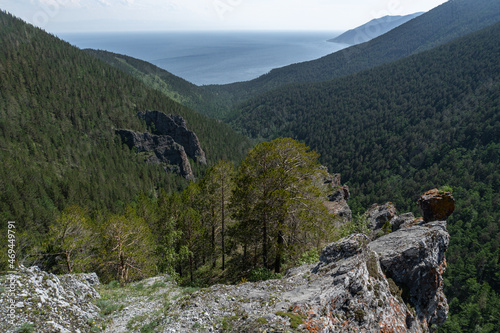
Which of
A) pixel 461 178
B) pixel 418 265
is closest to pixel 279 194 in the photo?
pixel 418 265

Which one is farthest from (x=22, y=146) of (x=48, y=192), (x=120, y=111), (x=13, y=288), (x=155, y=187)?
(x=13, y=288)

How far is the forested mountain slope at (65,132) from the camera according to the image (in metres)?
77.4

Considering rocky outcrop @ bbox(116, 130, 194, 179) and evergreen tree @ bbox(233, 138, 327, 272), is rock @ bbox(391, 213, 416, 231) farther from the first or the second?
rocky outcrop @ bbox(116, 130, 194, 179)

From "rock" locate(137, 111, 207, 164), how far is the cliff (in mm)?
143114

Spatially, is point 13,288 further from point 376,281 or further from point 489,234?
point 489,234

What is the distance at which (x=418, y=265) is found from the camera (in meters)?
16.2

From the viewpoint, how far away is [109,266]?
82.1 feet

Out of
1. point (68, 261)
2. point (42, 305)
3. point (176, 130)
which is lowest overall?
point (68, 261)

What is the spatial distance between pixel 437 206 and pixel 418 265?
8893 millimetres

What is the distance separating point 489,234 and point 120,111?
210 m

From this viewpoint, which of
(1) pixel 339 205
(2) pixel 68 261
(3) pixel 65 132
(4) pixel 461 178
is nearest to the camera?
(2) pixel 68 261

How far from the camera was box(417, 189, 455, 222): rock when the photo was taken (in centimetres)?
2189

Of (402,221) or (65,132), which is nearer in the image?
(402,221)

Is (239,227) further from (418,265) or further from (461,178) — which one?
(461,178)
